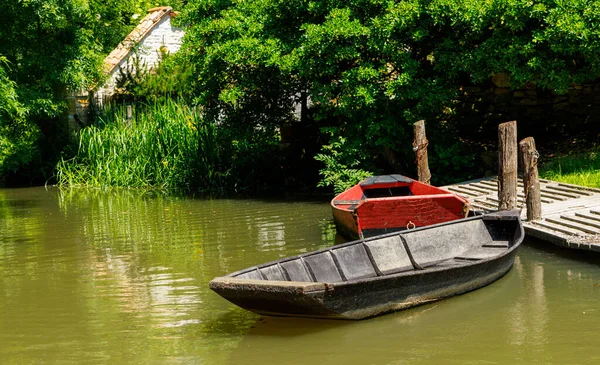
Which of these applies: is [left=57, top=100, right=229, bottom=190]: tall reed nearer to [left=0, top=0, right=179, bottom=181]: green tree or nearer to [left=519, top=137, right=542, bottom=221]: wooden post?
[left=0, top=0, right=179, bottom=181]: green tree

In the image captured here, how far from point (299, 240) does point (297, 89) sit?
7266 millimetres

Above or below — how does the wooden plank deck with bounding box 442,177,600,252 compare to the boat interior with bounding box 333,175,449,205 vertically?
below

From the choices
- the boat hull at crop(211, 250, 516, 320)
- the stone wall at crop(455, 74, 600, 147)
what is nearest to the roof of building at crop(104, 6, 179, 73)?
the stone wall at crop(455, 74, 600, 147)

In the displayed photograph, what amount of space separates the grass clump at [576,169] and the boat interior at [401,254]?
447cm

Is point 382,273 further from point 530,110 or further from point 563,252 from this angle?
point 530,110

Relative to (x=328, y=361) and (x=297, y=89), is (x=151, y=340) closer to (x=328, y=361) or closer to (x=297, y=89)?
(x=328, y=361)

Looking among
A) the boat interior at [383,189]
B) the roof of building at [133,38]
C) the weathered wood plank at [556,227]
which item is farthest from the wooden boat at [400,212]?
the roof of building at [133,38]

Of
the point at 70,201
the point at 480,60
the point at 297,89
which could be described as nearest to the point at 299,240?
the point at 480,60

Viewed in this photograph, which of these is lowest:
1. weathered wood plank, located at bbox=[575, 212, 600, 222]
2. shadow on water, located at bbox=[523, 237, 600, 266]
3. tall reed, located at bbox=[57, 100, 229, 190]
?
shadow on water, located at bbox=[523, 237, 600, 266]

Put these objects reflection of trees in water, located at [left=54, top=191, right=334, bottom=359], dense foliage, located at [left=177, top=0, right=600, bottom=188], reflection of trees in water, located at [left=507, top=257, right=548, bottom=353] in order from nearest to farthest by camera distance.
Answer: reflection of trees in water, located at [left=507, top=257, right=548, bottom=353], reflection of trees in water, located at [left=54, top=191, right=334, bottom=359], dense foliage, located at [left=177, top=0, right=600, bottom=188]

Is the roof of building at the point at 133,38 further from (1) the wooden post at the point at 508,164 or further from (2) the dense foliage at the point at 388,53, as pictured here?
(1) the wooden post at the point at 508,164

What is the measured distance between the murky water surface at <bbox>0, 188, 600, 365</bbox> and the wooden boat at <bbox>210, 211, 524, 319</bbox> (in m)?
0.22

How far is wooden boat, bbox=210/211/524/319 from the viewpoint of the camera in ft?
26.0

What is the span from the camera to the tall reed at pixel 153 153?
21766mm
